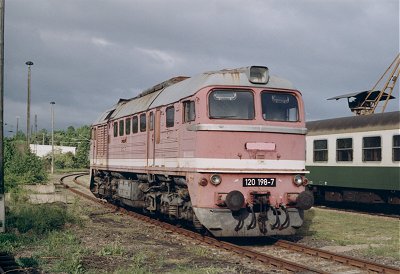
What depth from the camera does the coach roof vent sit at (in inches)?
489

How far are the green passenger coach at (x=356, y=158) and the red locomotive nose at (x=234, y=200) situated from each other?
890 cm

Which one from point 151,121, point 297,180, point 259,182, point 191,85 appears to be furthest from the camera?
point 151,121

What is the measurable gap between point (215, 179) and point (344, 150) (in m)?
10.6

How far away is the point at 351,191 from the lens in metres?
21.0

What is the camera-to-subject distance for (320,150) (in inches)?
882

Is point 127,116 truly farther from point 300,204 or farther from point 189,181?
point 300,204

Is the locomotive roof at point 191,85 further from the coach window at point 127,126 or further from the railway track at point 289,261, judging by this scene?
the railway track at point 289,261

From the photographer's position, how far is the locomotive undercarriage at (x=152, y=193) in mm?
13086

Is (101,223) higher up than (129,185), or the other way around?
(129,185)

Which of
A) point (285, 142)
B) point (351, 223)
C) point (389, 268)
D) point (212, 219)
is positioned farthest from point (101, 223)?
point (389, 268)

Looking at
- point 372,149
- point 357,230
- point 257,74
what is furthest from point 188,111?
point 372,149

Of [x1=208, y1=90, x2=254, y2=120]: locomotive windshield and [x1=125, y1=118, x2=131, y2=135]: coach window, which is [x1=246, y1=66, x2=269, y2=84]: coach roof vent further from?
[x1=125, y1=118, x2=131, y2=135]: coach window

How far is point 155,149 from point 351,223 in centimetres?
642

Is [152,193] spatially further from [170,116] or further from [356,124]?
[356,124]
